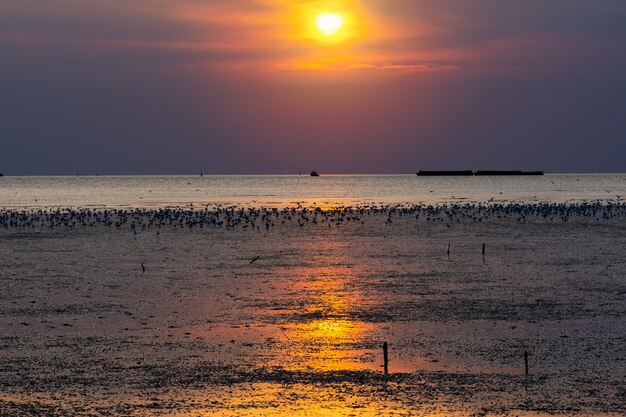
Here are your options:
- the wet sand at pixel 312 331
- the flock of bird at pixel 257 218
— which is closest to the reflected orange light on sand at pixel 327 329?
the wet sand at pixel 312 331

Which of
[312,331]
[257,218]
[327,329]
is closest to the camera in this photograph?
[312,331]

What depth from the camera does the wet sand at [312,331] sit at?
15.3m

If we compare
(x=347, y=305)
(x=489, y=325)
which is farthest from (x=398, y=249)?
(x=489, y=325)

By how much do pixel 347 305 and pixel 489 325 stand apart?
484 cm

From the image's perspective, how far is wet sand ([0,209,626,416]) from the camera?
50.1 feet

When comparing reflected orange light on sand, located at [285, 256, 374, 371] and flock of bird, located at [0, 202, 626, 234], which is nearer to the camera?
reflected orange light on sand, located at [285, 256, 374, 371]

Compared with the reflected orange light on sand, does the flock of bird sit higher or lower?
higher

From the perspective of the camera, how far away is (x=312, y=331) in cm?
2123

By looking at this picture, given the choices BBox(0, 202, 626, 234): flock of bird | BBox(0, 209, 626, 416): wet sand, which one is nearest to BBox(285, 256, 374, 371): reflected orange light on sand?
BBox(0, 209, 626, 416): wet sand

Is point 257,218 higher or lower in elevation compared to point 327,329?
higher

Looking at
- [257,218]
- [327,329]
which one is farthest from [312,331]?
[257,218]

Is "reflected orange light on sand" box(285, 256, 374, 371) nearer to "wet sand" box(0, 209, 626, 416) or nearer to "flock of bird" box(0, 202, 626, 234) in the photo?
"wet sand" box(0, 209, 626, 416)

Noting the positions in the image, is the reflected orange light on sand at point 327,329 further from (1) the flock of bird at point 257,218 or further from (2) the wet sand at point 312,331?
(1) the flock of bird at point 257,218

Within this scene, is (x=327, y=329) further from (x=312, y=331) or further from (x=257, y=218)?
(x=257, y=218)
